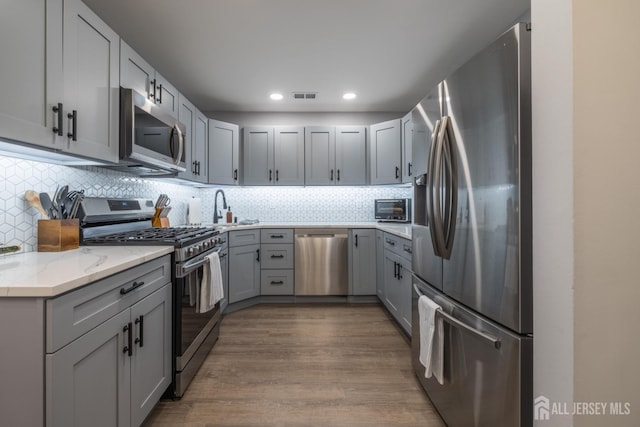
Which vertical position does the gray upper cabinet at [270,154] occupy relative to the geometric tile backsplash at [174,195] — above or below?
above

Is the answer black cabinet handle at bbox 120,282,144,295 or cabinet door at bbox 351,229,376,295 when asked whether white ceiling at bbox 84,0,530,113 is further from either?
black cabinet handle at bbox 120,282,144,295

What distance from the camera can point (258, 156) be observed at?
155 inches

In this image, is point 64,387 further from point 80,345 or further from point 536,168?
point 536,168

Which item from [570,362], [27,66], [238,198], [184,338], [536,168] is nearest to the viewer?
[570,362]

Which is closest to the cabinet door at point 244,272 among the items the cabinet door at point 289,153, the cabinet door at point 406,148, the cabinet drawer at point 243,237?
the cabinet drawer at point 243,237

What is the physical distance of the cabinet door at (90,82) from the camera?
1442mm

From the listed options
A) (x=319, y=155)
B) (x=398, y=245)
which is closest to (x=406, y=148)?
(x=319, y=155)

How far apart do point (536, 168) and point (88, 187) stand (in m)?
2.55

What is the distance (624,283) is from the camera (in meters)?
0.90

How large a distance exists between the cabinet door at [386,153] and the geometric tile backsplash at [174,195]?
44cm

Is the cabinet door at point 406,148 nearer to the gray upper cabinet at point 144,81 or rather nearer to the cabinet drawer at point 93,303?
the gray upper cabinet at point 144,81

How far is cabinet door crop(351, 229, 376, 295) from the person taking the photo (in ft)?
12.0

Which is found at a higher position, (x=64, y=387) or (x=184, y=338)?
(x=64, y=387)

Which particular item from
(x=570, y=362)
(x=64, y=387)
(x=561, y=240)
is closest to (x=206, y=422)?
(x=64, y=387)
